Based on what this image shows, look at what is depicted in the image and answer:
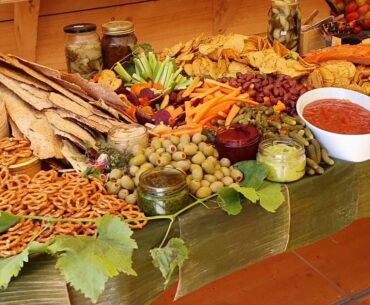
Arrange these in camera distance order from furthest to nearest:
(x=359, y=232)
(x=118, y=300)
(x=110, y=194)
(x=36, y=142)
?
(x=359, y=232) < (x=36, y=142) < (x=110, y=194) < (x=118, y=300)

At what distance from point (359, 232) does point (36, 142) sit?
1646mm

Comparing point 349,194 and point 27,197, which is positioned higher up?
point 27,197

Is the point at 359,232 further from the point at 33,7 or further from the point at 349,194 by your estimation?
the point at 33,7

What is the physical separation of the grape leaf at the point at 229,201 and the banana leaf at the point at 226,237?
0.09 feet

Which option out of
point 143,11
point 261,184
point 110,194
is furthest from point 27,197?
point 143,11

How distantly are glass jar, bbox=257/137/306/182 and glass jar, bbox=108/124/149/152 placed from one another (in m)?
0.34

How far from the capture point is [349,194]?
1.57 m

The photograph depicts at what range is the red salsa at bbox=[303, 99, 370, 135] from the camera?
1.59 m

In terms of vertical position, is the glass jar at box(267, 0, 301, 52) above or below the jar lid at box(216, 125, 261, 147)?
above

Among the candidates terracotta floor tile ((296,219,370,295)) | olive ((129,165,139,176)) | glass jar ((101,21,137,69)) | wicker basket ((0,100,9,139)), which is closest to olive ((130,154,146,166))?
olive ((129,165,139,176))

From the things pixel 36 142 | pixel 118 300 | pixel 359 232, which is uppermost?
pixel 36 142

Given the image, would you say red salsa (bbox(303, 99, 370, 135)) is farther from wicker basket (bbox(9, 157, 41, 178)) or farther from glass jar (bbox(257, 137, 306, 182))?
wicker basket (bbox(9, 157, 41, 178))

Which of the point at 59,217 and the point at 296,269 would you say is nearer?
the point at 59,217

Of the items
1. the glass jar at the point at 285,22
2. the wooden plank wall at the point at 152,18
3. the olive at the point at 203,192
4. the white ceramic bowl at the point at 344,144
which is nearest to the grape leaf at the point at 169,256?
the olive at the point at 203,192
